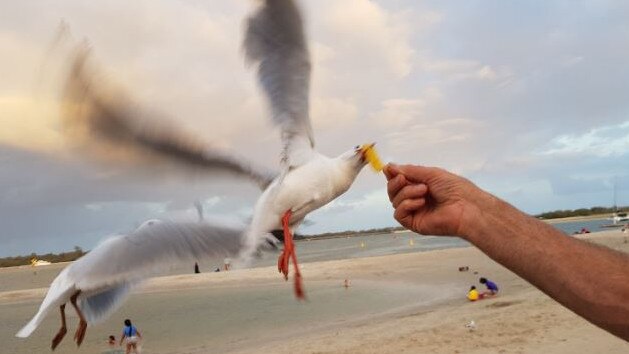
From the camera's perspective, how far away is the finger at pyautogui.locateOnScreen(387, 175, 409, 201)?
1976 mm

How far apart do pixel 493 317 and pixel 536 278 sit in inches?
477

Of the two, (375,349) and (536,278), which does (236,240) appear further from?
(375,349)

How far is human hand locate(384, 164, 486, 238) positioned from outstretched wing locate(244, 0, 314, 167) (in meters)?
0.91

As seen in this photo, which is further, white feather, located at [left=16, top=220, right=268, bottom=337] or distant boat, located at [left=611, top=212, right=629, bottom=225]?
distant boat, located at [left=611, top=212, right=629, bottom=225]

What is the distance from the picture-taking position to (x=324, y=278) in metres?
28.5

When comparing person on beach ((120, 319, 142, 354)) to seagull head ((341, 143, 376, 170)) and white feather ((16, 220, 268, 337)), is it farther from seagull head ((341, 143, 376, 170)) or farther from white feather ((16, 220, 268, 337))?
seagull head ((341, 143, 376, 170))

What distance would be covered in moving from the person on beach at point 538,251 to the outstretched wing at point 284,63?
1073mm

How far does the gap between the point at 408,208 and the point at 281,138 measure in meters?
1.07

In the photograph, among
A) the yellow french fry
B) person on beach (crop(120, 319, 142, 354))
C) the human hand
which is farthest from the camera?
person on beach (crop(120, 319, 142, 354))

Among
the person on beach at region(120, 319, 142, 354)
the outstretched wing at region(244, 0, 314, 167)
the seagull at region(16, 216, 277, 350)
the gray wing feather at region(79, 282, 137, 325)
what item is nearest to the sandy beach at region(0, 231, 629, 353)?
the gray wing feather at region(79, 282, 137, 325)

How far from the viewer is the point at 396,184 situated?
198cm

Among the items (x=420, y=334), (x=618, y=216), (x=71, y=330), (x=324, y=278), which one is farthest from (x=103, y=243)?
(x=618, y=216)

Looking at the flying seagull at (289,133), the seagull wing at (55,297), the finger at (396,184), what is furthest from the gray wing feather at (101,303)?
the finger at (396,184)

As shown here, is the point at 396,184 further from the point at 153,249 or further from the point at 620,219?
the point at 620,219
